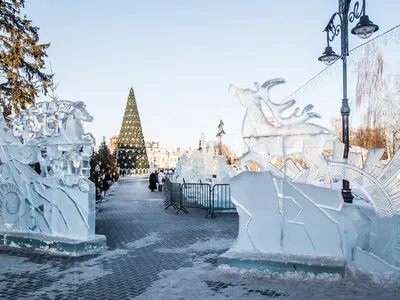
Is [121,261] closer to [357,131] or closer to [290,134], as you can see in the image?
[290,134]

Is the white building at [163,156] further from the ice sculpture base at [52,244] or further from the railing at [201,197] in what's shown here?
the ice sculpture base at [52,244]

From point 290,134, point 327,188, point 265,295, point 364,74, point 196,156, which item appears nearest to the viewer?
point 265,295

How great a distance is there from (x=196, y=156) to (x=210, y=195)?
985 cm

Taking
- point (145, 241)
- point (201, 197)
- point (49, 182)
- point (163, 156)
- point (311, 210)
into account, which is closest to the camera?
point (311, 210)

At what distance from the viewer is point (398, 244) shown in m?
6.91

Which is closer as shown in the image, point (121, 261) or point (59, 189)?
point (121, 261)

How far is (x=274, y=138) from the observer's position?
8.43 m

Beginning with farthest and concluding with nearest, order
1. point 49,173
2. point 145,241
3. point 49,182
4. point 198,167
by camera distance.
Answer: point 198,167
point 145,241
point 49,173
point 49,182

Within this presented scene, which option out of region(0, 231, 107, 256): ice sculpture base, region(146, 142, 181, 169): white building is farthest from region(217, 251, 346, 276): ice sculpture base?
region(146, 142, 181, 169): white building

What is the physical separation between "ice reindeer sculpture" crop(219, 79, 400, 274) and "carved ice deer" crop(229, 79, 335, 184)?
21mm

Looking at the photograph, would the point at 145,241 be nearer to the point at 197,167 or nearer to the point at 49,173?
the point at 49,173

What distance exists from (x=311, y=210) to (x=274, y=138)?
70.0 inches

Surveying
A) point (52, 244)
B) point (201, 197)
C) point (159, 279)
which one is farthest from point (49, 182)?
point (201, 197)

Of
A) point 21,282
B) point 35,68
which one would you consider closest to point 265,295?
point 21,282
